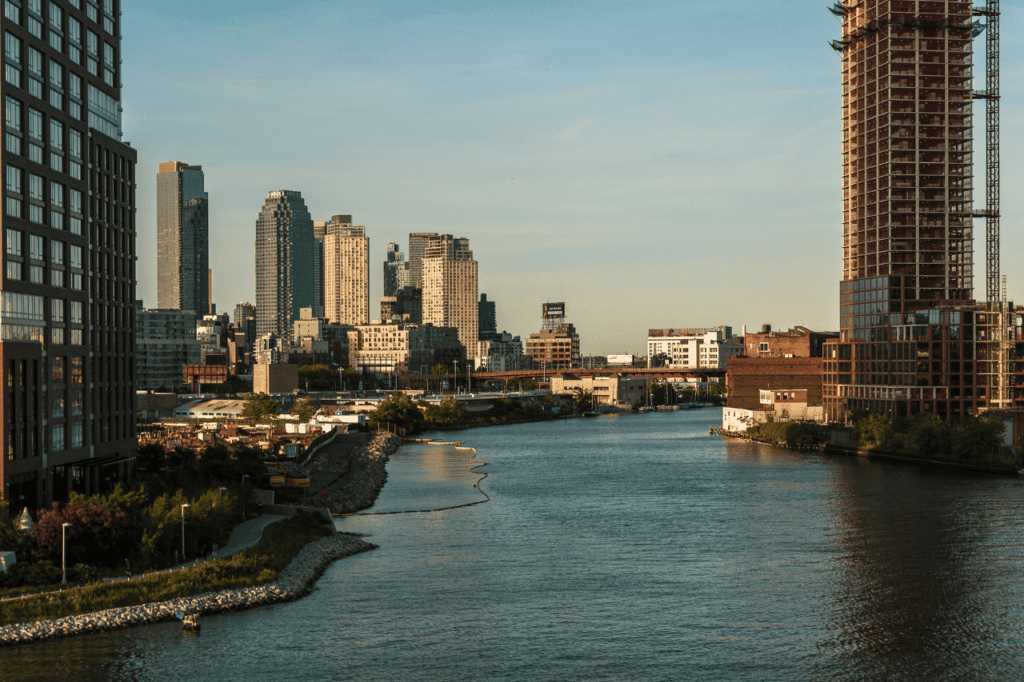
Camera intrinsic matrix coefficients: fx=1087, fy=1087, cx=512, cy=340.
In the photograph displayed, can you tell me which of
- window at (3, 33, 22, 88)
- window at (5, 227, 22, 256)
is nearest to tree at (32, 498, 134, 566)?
window at (5, 227, 22, 256)

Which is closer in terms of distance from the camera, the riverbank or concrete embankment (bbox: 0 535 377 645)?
concrete embankment (bbox: 0 535 377 645)

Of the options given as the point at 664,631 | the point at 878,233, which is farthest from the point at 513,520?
the point at 878,233

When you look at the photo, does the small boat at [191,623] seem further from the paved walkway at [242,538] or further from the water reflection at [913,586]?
the water reflection at [913,586]

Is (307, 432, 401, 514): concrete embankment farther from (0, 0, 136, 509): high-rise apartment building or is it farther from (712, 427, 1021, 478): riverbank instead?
(712, 427, 1021, 478): riverbank

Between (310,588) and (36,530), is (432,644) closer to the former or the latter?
(310,588)

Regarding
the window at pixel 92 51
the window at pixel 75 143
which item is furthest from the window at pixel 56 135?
the window at pixel 92 51

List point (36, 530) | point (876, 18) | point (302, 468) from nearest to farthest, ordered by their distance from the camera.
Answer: point (36, 530), point (302, 468), point (876, 18)
